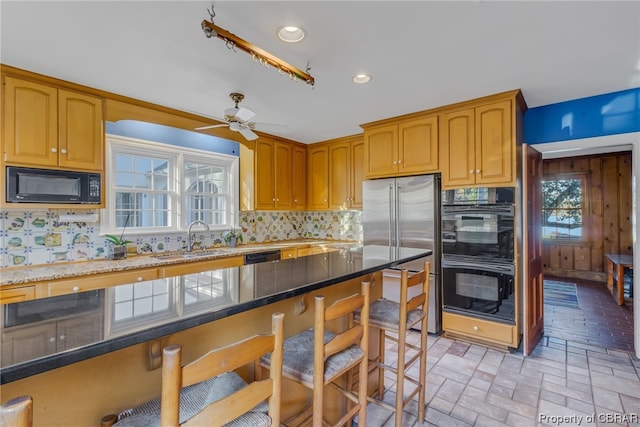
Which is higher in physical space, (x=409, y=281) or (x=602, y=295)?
(x=409, y=281)

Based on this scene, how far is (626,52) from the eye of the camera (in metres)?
2.15

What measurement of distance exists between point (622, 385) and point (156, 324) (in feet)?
10.8

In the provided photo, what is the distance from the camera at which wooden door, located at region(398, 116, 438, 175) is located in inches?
130

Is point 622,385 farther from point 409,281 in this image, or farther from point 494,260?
point 409,281

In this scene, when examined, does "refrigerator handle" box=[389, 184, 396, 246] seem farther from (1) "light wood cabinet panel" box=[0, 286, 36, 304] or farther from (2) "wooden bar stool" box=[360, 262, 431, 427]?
(1) "light wood cabinet panel" box=[0, 286, 36, 304]

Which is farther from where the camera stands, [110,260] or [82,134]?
[110,260]

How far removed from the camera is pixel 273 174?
4438 mm

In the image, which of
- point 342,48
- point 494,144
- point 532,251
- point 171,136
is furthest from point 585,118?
point 171,136

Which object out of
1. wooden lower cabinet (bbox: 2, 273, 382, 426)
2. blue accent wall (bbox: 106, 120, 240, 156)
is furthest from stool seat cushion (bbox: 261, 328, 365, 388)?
blue accent wall (bbox: 106, 120, 240, 156)

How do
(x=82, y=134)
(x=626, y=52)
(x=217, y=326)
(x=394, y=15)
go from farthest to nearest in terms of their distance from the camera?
(x=82, y=134)
(x=626, y=52)
(x=394, y=15)
(x=217, y=326)

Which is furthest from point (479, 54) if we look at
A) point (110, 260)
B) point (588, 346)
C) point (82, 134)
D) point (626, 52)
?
point (110, 260)

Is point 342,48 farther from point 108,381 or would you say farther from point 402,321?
point 108,381

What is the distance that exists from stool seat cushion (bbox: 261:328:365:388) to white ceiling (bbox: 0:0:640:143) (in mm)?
1768

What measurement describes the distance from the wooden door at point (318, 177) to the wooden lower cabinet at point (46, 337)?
3.98 meters
